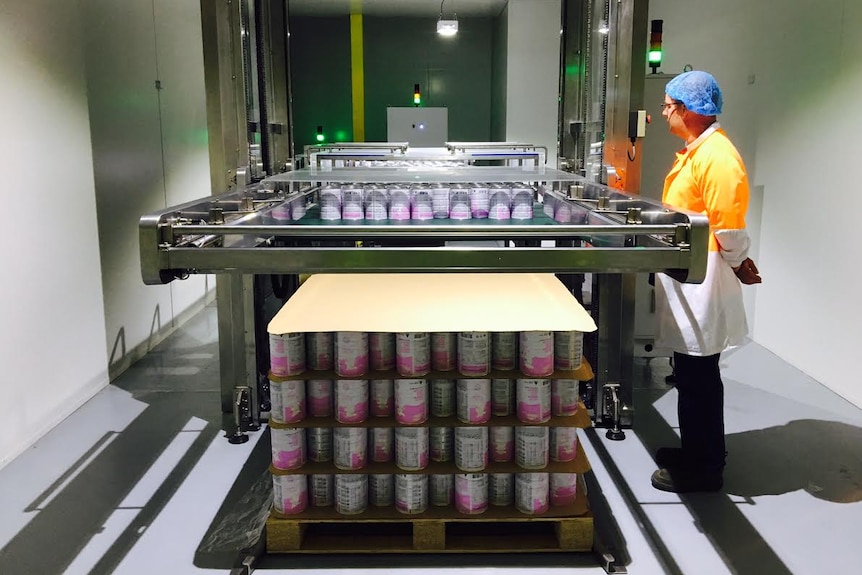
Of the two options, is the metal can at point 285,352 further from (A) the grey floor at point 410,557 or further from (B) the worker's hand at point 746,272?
(B) the worker's hand at point 746,272

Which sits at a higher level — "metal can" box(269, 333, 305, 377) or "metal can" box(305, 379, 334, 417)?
"metal can" box(269, 333, 305, 377)

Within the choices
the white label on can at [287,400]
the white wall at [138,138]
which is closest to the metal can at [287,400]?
the white label on can at [287,400]

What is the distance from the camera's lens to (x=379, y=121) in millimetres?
11070

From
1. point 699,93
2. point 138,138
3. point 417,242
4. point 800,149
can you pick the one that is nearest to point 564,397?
point 699,93

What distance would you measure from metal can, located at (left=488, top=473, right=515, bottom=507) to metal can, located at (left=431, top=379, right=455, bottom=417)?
287mm

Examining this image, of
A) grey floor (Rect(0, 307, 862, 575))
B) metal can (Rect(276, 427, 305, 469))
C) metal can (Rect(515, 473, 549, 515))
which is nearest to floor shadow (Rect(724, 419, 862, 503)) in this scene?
grey floor (Rect(0, 307, 862, 575))

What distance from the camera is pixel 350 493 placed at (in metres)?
2.54

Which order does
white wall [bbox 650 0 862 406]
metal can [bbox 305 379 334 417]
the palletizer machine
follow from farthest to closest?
white wall [bbox 650 0 862 406], metal can [bbox 305 379 334 417], the palletizer machine

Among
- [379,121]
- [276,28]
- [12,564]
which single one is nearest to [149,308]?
[276,28]

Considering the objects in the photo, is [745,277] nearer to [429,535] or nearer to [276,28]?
A: [429,535]

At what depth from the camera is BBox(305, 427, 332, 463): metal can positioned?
8.55 feet

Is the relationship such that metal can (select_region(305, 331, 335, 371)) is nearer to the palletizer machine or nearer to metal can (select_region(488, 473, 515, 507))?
the palletizer machine

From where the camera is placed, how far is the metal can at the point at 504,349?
8.39ft

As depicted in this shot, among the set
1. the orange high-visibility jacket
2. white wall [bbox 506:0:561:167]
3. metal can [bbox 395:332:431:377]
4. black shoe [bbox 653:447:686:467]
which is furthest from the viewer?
white wall [bbox 506:0:561:167]
